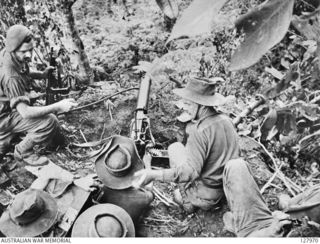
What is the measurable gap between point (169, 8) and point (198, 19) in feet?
3.00

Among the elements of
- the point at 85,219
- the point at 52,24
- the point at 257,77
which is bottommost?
the point at 85,219

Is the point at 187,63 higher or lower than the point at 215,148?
higher

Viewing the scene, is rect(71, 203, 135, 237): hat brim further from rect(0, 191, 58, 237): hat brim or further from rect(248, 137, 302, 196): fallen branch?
rect(248, 137, 302, 196): fallen branch

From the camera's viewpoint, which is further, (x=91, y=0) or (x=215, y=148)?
(x=91, y=0)

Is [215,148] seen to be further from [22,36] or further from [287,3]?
[287,3]

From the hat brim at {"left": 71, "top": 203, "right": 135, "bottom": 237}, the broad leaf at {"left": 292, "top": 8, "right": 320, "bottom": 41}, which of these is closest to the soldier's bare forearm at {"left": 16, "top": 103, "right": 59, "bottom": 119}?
the hat brim at {"left": 71, "top": 203, "right": 135, "bottom": 237}

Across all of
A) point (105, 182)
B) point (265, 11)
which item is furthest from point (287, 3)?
point (105, 182)

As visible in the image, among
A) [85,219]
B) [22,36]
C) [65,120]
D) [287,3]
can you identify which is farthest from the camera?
[65,120]

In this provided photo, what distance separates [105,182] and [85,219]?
135 millimetres

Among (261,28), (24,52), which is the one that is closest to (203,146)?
(24,52)

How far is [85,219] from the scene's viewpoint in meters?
1.37

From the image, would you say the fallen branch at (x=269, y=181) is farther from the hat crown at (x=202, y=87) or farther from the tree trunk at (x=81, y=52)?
the tree trunk at (x=81, y=52)

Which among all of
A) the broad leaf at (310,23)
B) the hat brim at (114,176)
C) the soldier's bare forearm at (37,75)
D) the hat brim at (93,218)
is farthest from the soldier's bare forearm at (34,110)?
the broad leaf at (310,23)

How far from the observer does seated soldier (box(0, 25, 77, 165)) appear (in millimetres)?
1489
